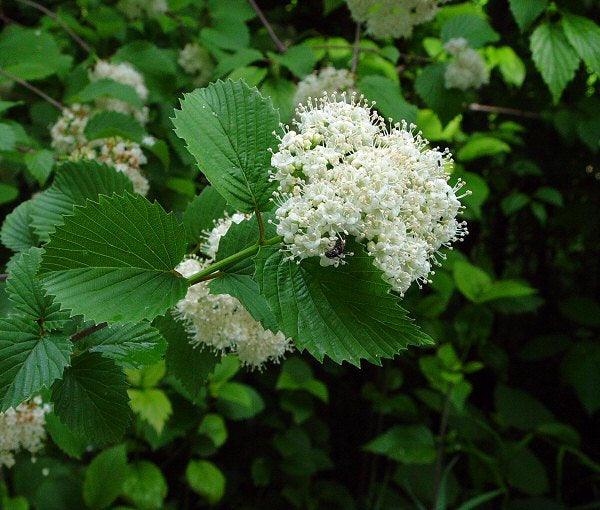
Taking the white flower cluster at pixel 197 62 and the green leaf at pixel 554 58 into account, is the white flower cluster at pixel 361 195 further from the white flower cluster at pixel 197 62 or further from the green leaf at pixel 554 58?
the white flower cluster at pixel 197 62

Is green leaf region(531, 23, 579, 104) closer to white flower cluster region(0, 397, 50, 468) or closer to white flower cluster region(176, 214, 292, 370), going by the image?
white flower cluster region(176, 214, 292, 370)

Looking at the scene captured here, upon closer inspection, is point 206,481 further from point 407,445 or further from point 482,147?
point 482,147

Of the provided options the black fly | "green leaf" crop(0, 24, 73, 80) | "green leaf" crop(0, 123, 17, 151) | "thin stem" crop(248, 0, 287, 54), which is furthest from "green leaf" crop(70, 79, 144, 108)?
the black fly

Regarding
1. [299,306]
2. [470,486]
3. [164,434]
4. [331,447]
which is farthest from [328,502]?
[299,306]

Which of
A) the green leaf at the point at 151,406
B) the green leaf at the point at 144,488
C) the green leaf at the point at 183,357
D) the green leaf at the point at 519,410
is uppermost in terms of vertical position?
the green leaf at the point at 183,357

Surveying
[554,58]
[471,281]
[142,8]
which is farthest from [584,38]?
[142,8]

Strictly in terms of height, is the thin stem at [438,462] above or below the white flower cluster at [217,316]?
below

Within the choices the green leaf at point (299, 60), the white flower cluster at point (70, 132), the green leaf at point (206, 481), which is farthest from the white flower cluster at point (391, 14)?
the green leaf at point (206, 481)

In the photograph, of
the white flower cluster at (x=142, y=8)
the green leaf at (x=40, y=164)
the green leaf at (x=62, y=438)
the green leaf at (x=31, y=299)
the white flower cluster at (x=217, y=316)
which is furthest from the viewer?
the white flower cluster at (x=142, y=8)
